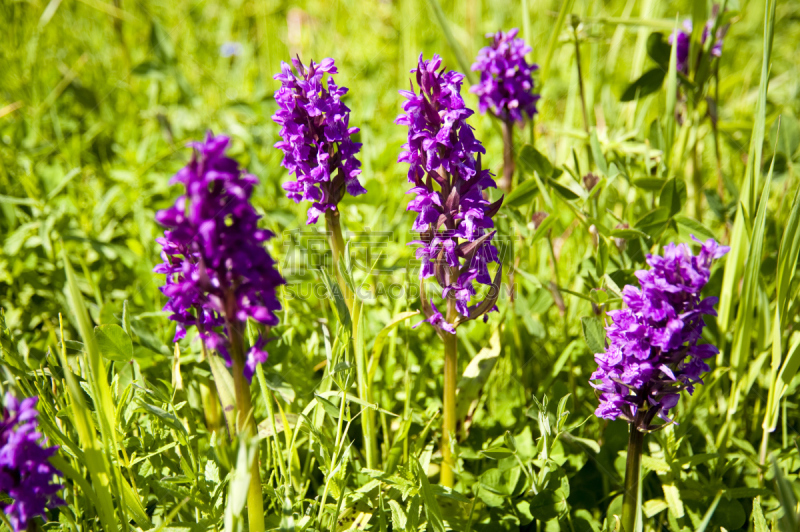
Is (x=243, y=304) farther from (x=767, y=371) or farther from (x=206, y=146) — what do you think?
(x=767, y=371)

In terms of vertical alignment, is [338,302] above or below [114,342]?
above

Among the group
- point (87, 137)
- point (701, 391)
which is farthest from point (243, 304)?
point (87, 137)

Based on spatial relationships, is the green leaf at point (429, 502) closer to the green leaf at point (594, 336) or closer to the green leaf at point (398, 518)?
the green leaf at point (398, 518)

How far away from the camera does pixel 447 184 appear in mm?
2109

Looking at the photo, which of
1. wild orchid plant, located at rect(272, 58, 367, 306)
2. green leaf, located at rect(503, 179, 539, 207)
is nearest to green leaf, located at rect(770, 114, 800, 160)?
green leaf, located at rect(503, 179, 539, 207)

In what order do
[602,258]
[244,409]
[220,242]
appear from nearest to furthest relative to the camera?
[220,242]
[244,409]
[602,258]

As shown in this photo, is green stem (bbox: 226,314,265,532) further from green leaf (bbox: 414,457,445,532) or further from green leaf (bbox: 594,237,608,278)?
green leaf (bbox: 594,237,608,278)

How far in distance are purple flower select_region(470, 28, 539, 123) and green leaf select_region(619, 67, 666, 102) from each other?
2.11 feet

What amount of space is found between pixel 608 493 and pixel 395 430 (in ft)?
3.40

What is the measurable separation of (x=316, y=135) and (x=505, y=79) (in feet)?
5.00

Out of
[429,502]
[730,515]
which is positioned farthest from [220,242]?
[730,515]

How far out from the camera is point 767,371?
9.84ft

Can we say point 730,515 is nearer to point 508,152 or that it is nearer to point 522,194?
point 522,194

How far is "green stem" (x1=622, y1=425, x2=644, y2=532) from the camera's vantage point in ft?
6.86
